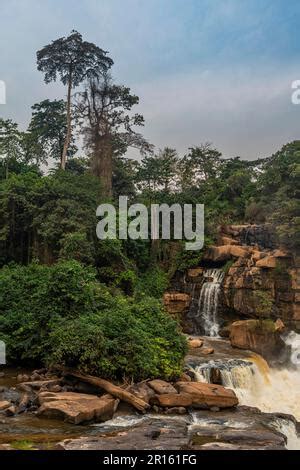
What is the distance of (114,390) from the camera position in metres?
9.84

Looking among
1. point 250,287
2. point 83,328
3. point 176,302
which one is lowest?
point 176,302

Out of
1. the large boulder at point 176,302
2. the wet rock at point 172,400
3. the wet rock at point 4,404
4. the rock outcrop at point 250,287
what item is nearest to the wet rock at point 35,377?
the wet rock at point 4,404

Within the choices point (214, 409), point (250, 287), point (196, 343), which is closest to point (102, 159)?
point (250, 287)

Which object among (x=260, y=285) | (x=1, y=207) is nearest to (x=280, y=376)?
(x=260, y=285)

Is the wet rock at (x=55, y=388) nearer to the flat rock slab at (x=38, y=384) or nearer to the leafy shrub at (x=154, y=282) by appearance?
the flat rock slab at (x=38, y=384)

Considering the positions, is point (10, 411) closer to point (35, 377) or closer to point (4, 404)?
point (4, 404)

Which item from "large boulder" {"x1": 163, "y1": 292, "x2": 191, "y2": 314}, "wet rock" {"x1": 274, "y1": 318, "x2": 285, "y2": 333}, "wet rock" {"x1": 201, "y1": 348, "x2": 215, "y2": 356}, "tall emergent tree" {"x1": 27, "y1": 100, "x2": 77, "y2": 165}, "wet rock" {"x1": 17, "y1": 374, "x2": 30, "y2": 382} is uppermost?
"tall emergent tree" {"x1": 27, "y1": 100, "x2": 77, "y2": 165}

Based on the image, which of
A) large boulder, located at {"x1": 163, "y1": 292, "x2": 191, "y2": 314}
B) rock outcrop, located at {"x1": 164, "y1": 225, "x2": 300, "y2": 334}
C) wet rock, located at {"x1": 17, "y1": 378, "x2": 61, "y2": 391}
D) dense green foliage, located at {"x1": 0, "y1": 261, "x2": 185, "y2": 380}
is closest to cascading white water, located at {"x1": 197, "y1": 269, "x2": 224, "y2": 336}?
rock outcrop, located at {"x1": 164, "y1": 225, "x2": 300, "y2": 334}

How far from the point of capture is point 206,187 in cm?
3362

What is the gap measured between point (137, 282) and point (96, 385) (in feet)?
34.9

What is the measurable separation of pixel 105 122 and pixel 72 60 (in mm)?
4230

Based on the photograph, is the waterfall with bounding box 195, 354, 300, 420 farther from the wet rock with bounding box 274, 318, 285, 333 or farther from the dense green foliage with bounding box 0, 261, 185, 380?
the wet rock with bounding box 274, 318, 285, 333

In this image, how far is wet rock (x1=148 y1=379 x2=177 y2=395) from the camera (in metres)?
10.3

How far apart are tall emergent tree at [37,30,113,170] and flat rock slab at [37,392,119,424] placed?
18.3m
